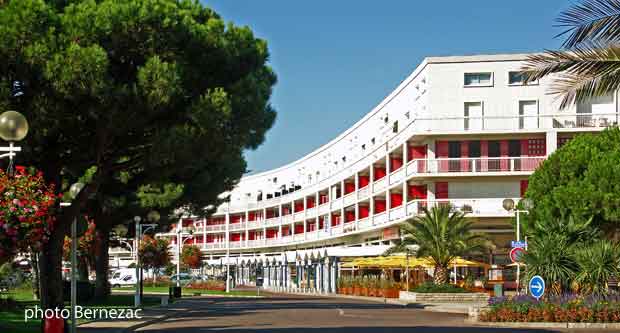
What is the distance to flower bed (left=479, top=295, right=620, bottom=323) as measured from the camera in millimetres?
27312

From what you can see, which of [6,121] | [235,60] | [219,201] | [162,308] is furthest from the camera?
[219,201]

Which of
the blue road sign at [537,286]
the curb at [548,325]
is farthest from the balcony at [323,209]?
the blue road sign at [537,286]

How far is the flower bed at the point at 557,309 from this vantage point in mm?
27312

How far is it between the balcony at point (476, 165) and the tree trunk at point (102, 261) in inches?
861

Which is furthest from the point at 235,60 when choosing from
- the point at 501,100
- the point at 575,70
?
the point at 501,100

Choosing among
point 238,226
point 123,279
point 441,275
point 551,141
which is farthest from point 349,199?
point 238,226

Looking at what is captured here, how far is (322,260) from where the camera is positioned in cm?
6988

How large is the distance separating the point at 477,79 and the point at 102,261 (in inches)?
1057

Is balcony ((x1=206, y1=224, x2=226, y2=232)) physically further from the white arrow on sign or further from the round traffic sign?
the white arrow on sign

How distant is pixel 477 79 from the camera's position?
6181 centimetres

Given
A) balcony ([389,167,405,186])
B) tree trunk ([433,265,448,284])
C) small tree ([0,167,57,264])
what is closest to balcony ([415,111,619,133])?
balcony ([389,167,405,186])

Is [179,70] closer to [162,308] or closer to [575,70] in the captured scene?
[575,70]

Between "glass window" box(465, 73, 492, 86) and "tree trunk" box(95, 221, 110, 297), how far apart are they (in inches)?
1014

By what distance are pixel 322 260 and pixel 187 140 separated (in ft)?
154
